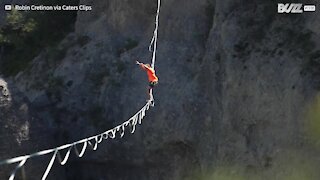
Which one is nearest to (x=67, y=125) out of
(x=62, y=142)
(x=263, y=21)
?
(x=62, y=142)

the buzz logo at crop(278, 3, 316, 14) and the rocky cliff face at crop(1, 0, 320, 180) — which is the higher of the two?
the buzz logo at crop(278, 3, 316, 14)

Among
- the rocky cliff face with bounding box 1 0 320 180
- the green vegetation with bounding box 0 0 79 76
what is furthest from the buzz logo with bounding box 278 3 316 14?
the green vegetation with bounding box 0 0 79 76

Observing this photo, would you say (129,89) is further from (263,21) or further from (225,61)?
(263,21)

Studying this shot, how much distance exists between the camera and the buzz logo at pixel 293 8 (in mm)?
18688

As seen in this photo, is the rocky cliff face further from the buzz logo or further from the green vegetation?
the green vegetation

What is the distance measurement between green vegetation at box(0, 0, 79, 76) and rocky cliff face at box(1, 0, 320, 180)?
129 cm

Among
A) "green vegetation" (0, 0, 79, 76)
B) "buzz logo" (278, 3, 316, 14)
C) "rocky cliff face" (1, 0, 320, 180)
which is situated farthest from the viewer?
"green vegetation" (0, 0, 79, 76)

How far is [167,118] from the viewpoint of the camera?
21.3m

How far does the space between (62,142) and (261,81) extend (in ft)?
29.9

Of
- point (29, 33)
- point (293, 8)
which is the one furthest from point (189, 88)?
point (29, 33)

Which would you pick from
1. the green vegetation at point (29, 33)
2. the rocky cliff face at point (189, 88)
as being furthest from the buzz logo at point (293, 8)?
the green vegetation at point (29, 33)

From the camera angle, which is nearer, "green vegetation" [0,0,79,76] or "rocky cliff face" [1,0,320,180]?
"rocky cliff face" [1,0,320,180]

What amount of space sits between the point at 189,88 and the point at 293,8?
4.85 meters

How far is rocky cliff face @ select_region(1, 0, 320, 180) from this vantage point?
18031 mm
